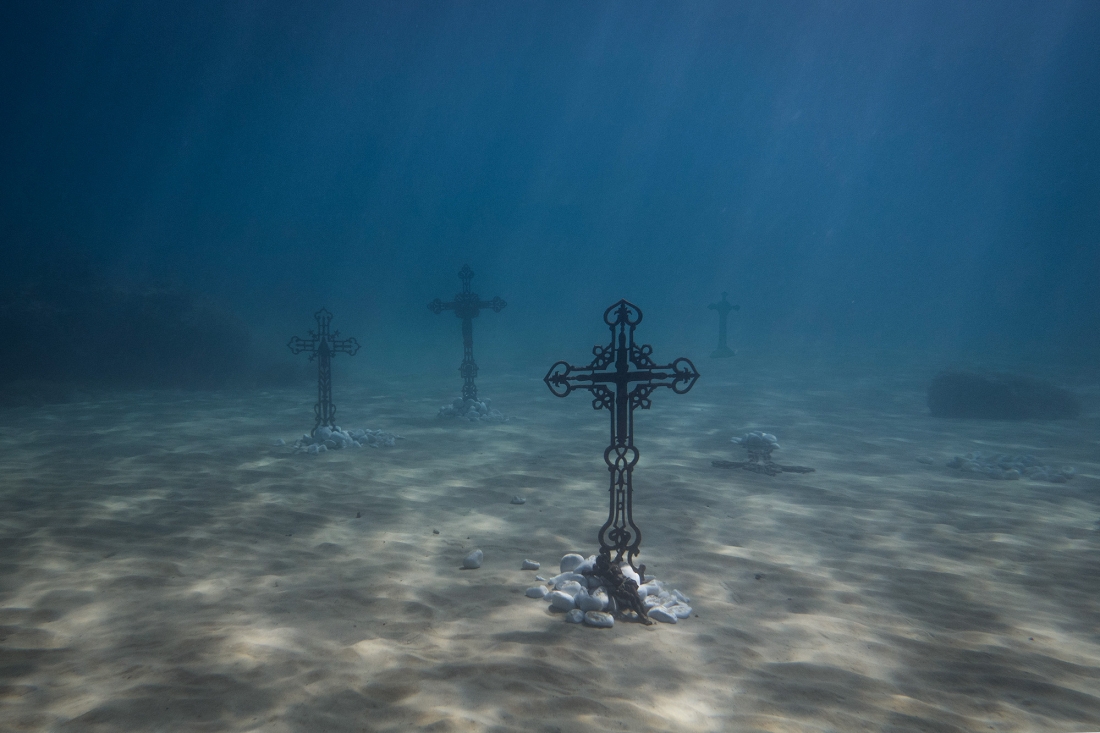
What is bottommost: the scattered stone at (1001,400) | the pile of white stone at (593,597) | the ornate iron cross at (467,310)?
the pile of white stone at (593,597)

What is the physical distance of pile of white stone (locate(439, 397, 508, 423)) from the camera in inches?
611

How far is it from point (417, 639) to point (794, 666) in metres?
Answer: 2.58

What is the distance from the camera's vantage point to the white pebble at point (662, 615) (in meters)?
4.51

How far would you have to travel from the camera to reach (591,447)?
12328 millimetres

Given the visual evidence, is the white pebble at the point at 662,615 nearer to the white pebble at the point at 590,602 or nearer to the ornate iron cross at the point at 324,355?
the white pebble at the point at 590,602

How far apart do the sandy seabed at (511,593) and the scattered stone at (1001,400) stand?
6873 mm

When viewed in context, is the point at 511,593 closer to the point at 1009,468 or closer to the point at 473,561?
the point at 473,561

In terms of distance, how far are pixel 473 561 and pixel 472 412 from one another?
999cm

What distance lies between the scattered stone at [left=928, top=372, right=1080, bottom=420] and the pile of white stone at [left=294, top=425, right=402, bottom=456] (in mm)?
16409

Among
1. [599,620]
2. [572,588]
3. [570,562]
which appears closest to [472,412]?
[570,562]

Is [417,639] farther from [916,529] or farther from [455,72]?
[455,72]

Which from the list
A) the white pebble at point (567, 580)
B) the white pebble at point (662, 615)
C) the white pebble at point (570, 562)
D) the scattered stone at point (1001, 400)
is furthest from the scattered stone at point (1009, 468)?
the white pebble at point (567, 580)

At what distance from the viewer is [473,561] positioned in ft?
19.0

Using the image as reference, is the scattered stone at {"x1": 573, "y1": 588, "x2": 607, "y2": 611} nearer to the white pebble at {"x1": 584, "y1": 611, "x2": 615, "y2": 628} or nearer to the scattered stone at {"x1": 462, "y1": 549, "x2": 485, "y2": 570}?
the white pebble at {"x1": 584, "y1": 611, "x2": 615, "y2": 628}
